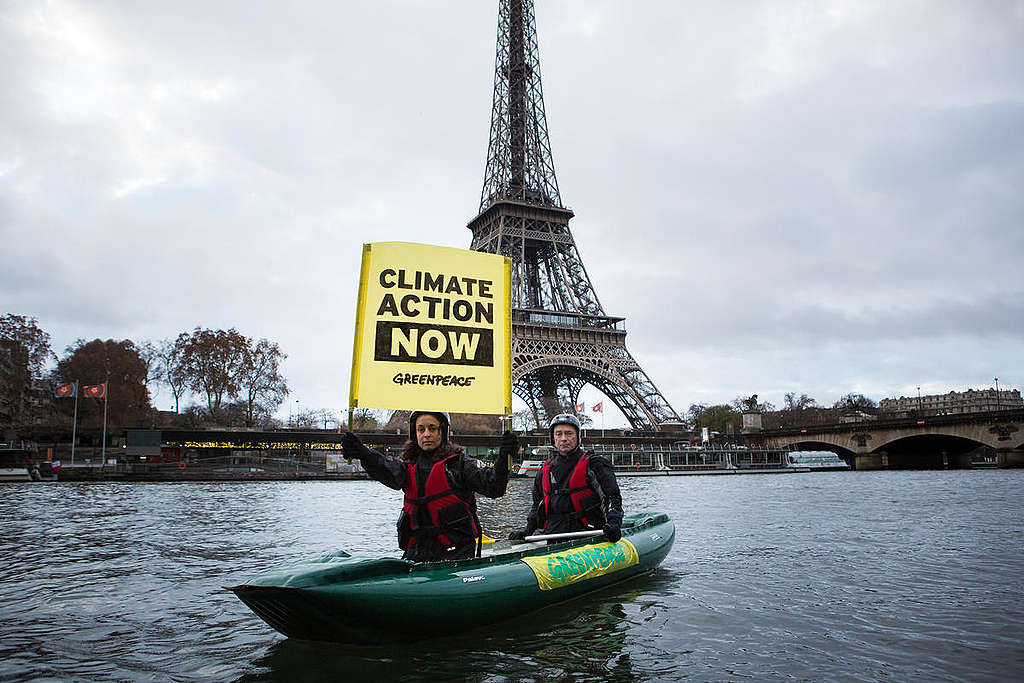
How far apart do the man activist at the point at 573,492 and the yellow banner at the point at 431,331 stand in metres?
1.75

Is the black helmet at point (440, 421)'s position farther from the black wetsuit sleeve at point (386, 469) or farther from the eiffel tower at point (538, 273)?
the eiffel tower at point (538, 273)

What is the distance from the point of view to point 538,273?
6956cm

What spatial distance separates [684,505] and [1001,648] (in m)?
20.4

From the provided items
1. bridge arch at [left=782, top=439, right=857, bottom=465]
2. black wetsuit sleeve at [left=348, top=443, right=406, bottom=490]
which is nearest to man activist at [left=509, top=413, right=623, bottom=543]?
black wetsuit sleeve at [left=348, top=443, right=406, bottom=490]

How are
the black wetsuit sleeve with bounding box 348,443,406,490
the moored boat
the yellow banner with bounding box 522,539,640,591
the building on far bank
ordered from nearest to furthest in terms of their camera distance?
the black wetsuit sleeve with bounding box 348,443,406,490, the yellow banner with bounding box 522,539,640,591, the moored boat, the building on far bank

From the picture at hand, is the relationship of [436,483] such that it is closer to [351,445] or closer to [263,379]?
[351,445]

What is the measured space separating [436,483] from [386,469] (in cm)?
54

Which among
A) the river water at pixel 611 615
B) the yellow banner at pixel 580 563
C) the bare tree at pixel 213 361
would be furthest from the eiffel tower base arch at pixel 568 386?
the yellow banner at pixel 580 563

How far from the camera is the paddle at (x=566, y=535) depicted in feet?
28.3

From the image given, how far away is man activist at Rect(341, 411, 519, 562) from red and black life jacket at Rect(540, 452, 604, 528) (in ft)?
6.66

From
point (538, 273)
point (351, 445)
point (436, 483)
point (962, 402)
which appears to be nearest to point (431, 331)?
point (351, 445)

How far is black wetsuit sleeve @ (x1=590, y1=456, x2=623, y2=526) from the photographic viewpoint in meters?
9.02

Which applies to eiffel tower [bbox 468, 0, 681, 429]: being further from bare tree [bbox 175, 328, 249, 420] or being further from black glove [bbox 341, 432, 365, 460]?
black glove [bbox 341, 432, 365, 460]

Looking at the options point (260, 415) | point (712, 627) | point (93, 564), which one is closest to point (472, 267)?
point (712, 627)
